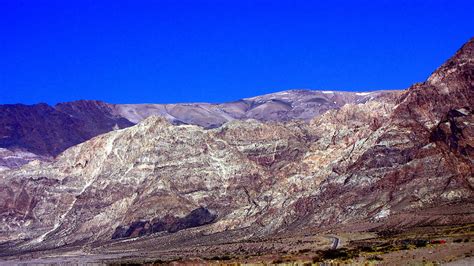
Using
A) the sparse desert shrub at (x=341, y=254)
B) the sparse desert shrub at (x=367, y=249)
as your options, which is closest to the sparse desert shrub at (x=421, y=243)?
the sparse desert shrub at (x=367, y=249)

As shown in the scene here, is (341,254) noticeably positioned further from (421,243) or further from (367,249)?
(421,243)

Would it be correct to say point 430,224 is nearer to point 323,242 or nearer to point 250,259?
point 323,242

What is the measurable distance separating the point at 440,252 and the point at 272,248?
7007cm

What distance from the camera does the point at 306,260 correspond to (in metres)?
144

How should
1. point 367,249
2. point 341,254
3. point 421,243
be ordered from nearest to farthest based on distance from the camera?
point 421,243 → point 341,254 → point 367,249

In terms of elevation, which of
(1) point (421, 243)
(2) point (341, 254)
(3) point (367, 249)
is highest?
(2) point (341, 254)

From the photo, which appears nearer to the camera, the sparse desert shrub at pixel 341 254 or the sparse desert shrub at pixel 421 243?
the sparse desert shrub at pixel 341 254

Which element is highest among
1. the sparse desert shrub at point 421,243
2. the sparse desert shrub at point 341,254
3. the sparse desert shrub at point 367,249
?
the sparse desert shrub at point 341,254

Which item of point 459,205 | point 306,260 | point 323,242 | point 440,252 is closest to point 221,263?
point 306,260

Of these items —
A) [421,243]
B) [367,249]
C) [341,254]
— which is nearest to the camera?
[421,243]

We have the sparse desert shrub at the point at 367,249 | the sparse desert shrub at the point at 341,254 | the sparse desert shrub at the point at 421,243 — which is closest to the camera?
the sparse desert shrub at the point at 341,254

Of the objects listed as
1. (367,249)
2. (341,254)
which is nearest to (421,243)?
(367,249)

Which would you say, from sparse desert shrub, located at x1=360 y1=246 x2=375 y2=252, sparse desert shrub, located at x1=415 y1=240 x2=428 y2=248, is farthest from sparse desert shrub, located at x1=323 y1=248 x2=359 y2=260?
sparse desert shrub, located at x1=415 y1=240 x2=428 y2=248

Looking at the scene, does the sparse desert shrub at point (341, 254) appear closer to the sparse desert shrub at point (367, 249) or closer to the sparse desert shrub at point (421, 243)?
the sparse desert shrub at point (367, 249)
